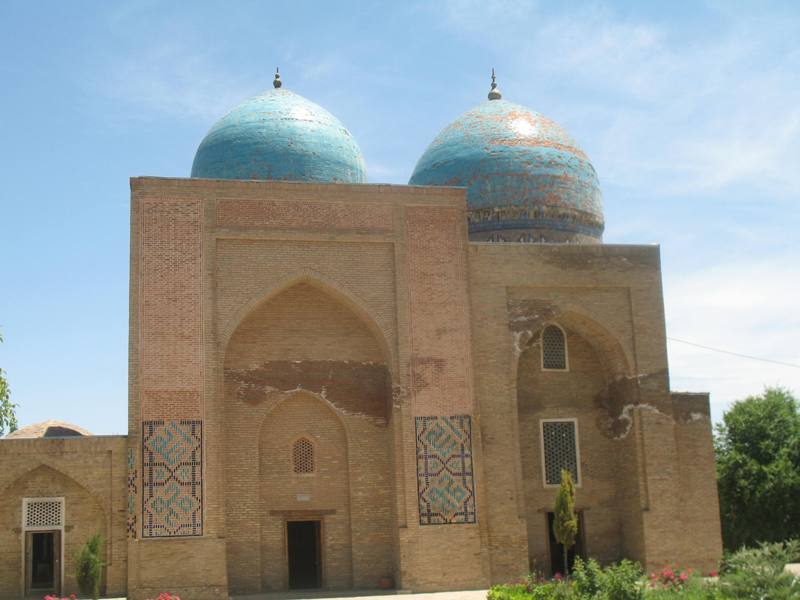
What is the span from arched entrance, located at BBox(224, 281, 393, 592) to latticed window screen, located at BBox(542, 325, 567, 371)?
2954mm

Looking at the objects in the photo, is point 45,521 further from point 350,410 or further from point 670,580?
point 670,580

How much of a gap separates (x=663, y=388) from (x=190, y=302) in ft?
25.8

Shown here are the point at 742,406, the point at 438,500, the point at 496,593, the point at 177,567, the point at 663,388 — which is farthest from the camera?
the point at 742,406

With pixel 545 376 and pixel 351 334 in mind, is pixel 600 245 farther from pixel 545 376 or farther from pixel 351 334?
pixel 351 334

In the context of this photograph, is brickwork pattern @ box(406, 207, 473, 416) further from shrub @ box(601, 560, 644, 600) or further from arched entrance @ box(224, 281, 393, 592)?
shrub @ box(601, 560, 644, 600)

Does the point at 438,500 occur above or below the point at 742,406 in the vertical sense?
below

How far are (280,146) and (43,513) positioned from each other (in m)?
7.14

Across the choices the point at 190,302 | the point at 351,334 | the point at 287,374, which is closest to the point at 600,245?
the point at 351,334

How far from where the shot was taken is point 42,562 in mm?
16234

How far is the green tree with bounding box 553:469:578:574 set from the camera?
16562 mm

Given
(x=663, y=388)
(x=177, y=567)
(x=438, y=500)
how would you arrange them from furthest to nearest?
(x=663, y=388)
(x=438, y=500)
(x=177, y=567)

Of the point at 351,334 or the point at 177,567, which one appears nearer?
the point at 177,567

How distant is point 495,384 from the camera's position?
17375 millimetres

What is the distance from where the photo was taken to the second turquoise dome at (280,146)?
18641 mm
